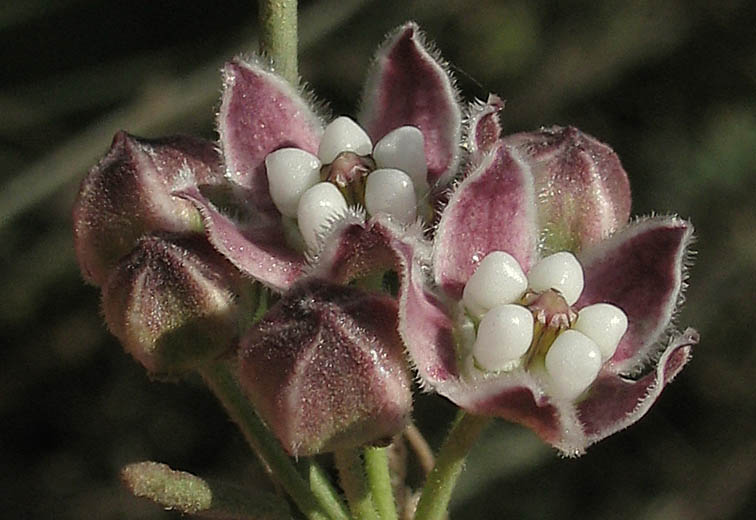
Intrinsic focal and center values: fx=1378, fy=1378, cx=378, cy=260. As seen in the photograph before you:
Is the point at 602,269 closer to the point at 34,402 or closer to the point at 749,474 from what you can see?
the point at 749,474

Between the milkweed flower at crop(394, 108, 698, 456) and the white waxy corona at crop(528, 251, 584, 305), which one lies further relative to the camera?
the white waxy corona at crop(528, 251, 584, 305)

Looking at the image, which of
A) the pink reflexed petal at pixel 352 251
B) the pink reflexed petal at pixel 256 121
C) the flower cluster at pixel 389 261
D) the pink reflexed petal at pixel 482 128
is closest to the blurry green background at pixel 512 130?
the pink reflexed petal at pixel 256 121

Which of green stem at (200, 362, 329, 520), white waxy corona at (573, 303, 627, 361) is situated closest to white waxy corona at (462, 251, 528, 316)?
white waxy corona at (573, 303, 627, 361)

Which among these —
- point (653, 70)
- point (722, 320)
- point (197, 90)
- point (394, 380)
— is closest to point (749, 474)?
point (722, 320)

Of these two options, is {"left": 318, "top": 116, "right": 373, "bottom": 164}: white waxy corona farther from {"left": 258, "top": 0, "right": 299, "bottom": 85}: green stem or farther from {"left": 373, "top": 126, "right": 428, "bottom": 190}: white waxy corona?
{"left": 258, "top": 0, "right": 299, "bottom": 85}: green stem

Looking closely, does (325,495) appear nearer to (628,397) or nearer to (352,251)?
(352,251)

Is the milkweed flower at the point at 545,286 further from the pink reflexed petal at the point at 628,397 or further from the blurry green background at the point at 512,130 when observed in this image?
the blurry green background at the point at 512,130
